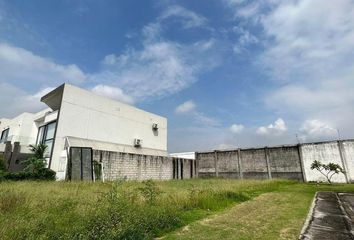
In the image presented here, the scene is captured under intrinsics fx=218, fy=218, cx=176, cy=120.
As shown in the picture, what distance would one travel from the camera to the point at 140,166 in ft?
68.0

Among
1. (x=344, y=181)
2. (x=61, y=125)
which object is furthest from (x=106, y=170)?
(x=344, y=181)

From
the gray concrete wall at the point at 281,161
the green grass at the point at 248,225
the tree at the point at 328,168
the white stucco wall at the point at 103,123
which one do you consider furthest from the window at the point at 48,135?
the tree at the point at 328,168

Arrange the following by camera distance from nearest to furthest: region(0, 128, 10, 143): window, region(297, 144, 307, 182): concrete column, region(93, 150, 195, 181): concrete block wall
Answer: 1. region(93, 150, 195, 181): concrete block wall
2. region(297, 144, 307, 182): concrete column
3. region(0, 128, 10, 143): window

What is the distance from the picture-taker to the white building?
18391 mm

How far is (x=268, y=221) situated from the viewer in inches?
210

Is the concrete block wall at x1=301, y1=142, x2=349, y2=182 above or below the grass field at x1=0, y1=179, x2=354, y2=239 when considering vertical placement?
above

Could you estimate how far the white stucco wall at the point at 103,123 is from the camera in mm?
19031

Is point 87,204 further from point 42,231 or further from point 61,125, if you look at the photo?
point 61,125

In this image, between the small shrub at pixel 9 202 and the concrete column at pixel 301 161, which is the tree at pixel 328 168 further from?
the small shrub at pixel 9 202

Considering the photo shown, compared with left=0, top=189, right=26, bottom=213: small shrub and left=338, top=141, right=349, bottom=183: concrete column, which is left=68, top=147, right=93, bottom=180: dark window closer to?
left=0, top=189, right=26, bottom=213: small shrub

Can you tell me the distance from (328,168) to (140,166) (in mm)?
16833

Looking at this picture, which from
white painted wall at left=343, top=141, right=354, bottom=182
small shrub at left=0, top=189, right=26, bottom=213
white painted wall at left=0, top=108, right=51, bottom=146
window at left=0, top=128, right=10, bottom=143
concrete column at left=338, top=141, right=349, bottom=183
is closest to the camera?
small shrub at left=0, top=189, right=26, bottom=213

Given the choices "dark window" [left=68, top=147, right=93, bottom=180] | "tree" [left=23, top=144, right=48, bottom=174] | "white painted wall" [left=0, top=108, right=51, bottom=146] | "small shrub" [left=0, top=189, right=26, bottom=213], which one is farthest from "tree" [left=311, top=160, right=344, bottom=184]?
"white painted wall" [left=0, top=108, right=51, bottom=146]

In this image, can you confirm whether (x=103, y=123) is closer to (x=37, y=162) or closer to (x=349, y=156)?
(x=37, y=162)
